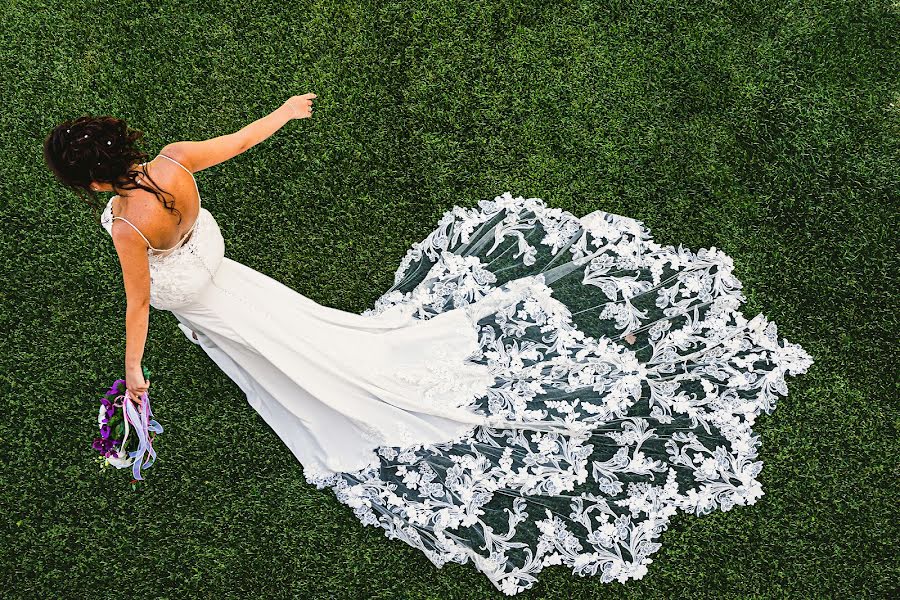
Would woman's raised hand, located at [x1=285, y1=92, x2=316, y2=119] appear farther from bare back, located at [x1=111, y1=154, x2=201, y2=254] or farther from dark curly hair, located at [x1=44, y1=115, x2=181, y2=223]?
dark curly hair, located at [x1=44, y1=115, x2=181, y2=223]

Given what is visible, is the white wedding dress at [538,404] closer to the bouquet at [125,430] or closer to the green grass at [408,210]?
the green grass at [408,210]

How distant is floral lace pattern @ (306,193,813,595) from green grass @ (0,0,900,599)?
210mm

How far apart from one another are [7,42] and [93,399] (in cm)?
206

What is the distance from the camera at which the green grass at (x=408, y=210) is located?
338cm

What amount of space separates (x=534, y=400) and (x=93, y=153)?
77.5 inches

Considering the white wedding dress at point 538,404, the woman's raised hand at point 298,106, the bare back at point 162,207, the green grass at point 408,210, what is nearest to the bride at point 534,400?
the white wedding dress at point 538,404

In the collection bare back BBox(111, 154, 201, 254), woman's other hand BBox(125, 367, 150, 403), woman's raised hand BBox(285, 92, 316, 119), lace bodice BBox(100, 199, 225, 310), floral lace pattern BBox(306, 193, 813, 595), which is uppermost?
woman's raised hand BBox(285, 92, 316, 119)

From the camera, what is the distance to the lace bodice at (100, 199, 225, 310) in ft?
8.49

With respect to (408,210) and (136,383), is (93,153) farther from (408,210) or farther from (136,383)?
(408,210)

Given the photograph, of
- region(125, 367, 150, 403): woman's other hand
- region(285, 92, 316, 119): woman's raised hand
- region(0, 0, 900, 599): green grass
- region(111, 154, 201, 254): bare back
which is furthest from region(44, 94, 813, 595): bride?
region(285, 92, 316, 119): woman's raised hand

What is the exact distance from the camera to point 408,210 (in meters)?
3.74

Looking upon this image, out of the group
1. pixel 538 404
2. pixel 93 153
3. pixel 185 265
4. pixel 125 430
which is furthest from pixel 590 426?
pixel 93 153

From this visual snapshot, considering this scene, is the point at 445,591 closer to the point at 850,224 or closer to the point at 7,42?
the point at 850,224

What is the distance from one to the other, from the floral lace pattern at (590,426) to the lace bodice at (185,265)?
101 cm
